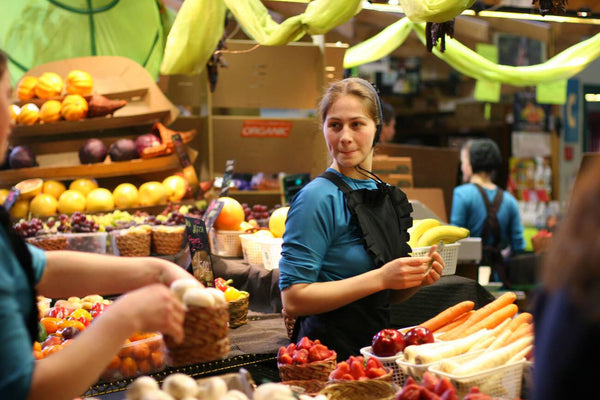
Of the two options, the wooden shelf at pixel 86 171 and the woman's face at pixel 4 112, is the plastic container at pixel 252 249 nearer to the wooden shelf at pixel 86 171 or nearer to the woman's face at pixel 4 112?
the wooden shelf at pixel 86 171

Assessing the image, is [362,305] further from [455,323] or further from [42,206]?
[42,206]

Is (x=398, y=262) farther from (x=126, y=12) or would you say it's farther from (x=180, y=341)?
(x=126, y=12)

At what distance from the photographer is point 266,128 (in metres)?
6.36

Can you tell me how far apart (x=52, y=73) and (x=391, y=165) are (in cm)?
295

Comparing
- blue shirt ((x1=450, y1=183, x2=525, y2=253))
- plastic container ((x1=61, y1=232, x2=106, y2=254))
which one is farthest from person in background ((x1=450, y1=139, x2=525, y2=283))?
plastic container ((x1=61, y1=232, x2=106, y2=254))

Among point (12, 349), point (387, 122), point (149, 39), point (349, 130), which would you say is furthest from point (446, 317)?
point (149, 39)

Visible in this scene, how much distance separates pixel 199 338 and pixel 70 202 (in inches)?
152

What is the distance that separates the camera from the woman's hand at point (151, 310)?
1.26 m

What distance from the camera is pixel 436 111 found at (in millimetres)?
10031

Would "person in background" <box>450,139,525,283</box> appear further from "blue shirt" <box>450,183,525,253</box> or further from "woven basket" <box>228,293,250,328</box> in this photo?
"woven basket" <box>228,293,250,328</box>

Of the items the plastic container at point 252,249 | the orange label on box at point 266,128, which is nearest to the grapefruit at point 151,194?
the orange label on box at point 266,128

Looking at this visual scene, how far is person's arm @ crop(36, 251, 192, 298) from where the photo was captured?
150 cm

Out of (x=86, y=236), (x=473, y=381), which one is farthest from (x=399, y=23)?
(x=473, y=381)

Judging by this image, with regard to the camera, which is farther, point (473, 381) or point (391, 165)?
point (391, 165)
